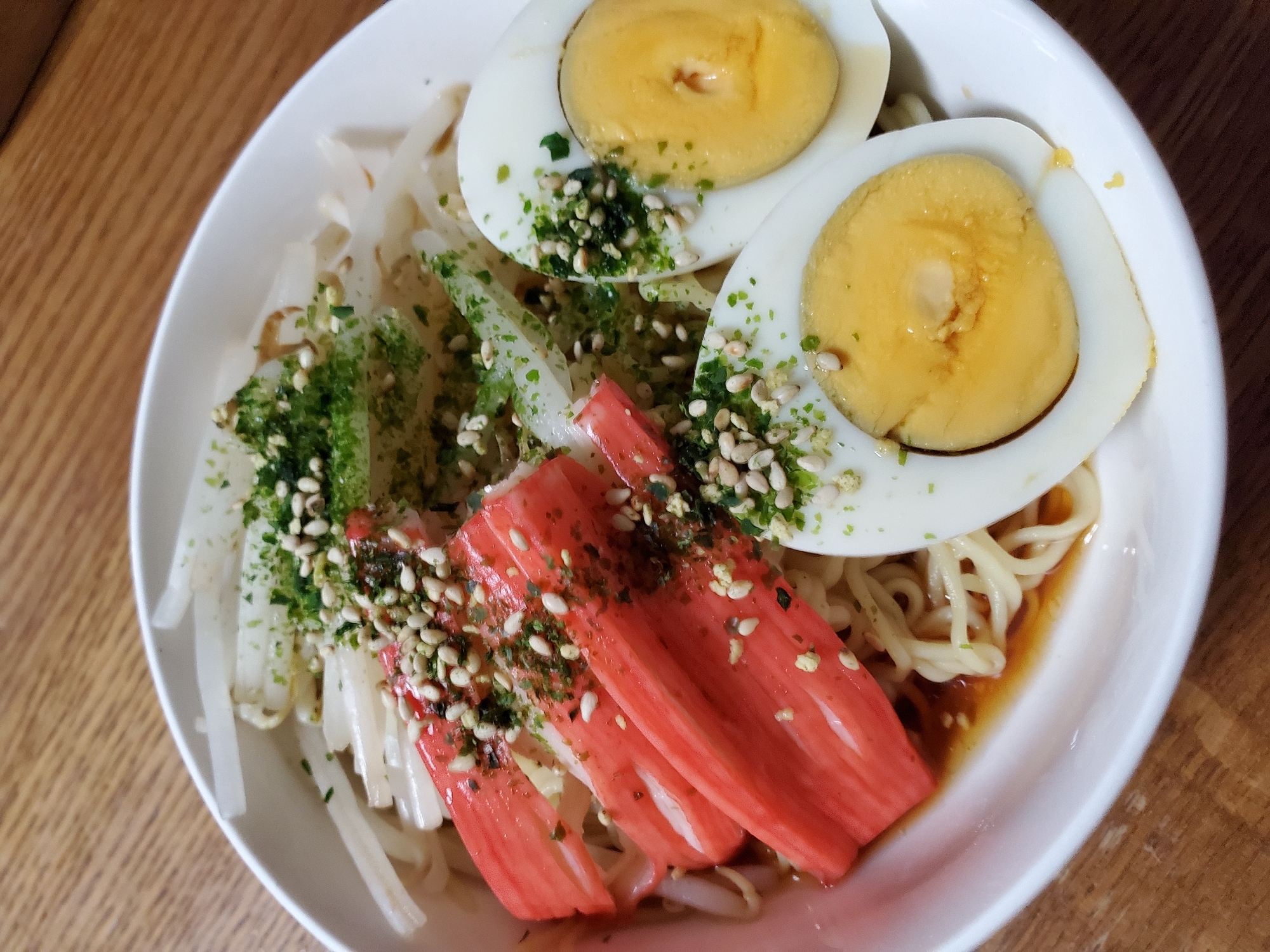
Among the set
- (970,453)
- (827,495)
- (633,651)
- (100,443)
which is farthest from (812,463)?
(100,443)

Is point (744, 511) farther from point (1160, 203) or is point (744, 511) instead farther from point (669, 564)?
point (1160, 203)

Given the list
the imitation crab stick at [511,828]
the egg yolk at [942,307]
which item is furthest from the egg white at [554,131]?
the imitation crab stick at [511,828]

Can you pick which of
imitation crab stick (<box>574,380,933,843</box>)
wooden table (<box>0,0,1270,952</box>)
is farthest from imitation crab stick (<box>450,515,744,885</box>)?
wooden table (<box>0,0,1270,952</box>)

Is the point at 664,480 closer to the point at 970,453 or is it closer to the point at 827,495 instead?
the point at 827,495

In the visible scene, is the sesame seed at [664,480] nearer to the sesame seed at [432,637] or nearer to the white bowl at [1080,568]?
the sesame seed at [432,637]

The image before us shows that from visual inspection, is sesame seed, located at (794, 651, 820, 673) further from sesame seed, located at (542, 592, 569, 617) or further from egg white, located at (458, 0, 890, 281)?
egg white, located at (458, 0, 890, 281)

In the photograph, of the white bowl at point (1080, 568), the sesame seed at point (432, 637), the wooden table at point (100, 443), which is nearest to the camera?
the white bowl at point (1080, 568)

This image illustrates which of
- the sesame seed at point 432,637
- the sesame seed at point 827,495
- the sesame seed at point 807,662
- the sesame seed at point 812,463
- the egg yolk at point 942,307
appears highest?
the egg yolk at point 942,307

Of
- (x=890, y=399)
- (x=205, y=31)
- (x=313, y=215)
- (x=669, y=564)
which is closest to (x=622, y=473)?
(x=669, y=564)
